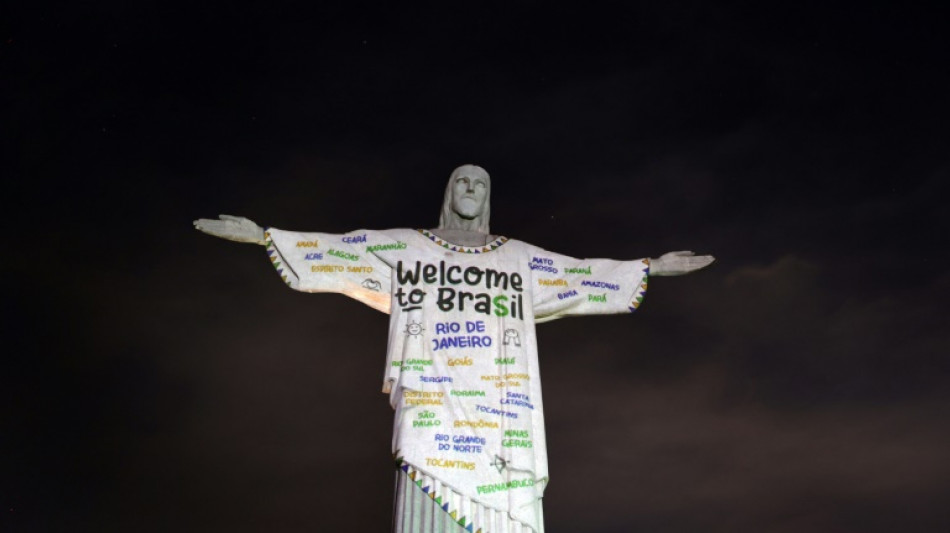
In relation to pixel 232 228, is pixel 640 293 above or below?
below

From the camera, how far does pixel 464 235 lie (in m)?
8.08

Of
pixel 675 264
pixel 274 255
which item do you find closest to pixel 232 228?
pixel 274 255

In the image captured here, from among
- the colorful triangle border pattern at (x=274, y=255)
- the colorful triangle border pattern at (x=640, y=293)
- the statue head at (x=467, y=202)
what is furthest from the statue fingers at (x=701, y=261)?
the colorful triangle border pattern at (x=274, y=255)

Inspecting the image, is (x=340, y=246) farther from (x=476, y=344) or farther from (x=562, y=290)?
(x=562, y=290)

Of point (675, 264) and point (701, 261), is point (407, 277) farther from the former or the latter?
point (701, 261)

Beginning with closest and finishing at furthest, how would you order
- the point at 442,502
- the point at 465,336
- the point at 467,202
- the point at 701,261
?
the point at 442,502
the point at 465,336
the point at 701,261
the point at 467,202

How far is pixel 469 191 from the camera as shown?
26.9 feet

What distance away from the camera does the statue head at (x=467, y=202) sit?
26.8 feet

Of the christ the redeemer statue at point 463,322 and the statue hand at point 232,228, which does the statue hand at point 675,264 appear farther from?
the statue hand at point 232,228

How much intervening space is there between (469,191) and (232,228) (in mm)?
2021

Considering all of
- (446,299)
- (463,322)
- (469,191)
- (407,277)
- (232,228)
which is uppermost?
(469,191)

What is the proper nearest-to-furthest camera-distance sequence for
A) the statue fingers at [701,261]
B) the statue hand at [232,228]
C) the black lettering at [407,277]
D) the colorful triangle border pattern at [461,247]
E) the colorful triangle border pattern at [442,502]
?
the colorful triangle border pattern at [442,502]
the statue hand at [232,228]
the black lettering at [407,277]
the colorful triangle border pattern at [461,247]
the statue fingers at [701,261]

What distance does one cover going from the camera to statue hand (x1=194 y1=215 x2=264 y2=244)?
7203mm

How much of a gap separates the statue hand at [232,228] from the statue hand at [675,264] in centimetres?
327
